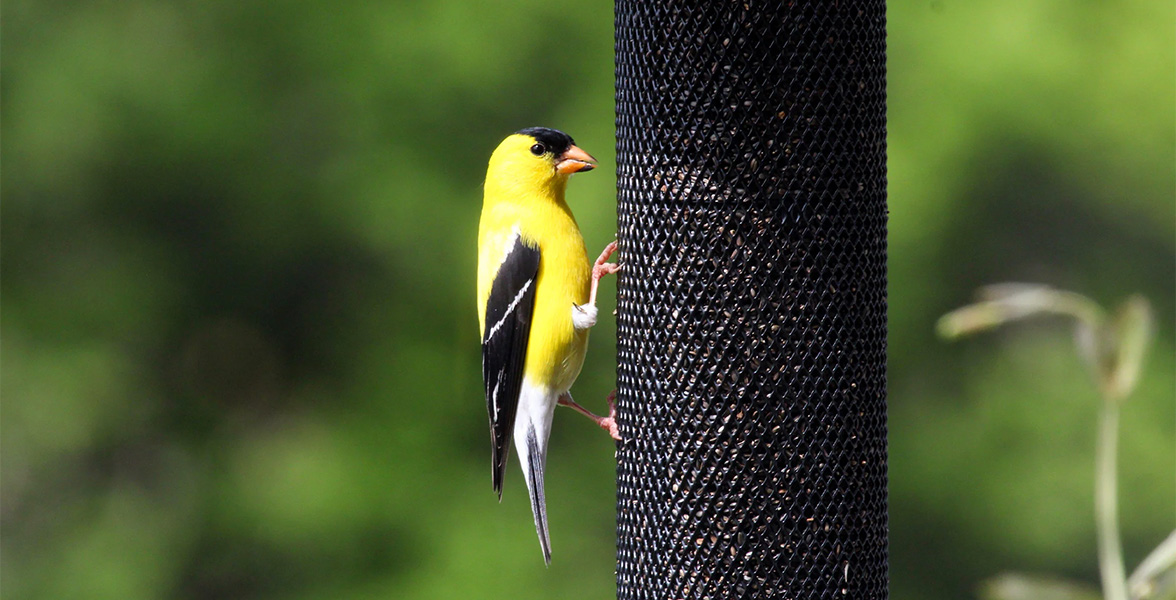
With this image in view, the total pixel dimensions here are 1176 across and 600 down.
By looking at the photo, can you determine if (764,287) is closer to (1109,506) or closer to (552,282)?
(552,282)

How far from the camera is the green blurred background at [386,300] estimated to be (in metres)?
8.30

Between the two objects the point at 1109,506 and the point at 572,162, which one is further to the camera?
the point at 572,162

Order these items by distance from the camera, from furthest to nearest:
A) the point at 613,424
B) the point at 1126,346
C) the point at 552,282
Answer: the point at 552,282
the point at 613,424
the point at 1126,346

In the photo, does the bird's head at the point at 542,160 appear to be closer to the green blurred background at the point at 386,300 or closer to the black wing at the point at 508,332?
the black wing at the point at 508,332

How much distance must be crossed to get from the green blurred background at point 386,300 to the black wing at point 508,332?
15.0 ft

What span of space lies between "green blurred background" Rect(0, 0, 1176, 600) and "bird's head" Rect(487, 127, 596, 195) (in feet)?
14.8

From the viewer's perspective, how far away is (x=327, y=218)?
28.1 feet

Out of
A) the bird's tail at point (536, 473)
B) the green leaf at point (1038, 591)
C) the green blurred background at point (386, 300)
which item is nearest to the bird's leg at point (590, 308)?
the bird's tail at point (536, 473)

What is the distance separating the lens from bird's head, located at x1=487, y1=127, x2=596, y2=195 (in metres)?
3.60

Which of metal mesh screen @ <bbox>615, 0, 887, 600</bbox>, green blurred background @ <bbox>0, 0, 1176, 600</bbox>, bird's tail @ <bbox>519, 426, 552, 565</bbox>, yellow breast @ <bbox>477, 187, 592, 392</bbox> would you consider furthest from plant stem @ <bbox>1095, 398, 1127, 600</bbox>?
green blurred background @ <bbox>0, 0, 1176, 600</bbox>

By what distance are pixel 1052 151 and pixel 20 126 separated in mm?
7286

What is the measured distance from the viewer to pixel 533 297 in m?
3.48

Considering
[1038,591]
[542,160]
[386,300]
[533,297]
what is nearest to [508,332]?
[533,297]

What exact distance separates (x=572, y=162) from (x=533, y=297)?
17.1 inches
